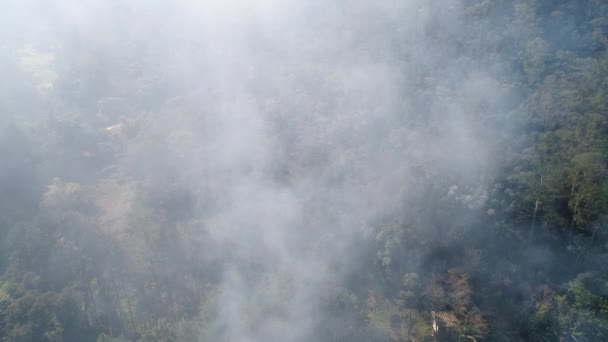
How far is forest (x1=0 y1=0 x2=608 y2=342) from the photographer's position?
1766 centimetres

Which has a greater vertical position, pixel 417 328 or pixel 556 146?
pixel 556 146

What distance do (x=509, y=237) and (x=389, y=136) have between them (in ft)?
28.5

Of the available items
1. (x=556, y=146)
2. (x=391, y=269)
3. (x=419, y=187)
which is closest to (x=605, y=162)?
(x=556, y=146)

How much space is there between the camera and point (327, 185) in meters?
24.2

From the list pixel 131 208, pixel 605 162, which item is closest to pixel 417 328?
pixel 605 162

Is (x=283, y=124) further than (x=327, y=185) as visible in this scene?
Yes

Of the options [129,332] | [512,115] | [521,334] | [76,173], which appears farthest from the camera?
[76,173]

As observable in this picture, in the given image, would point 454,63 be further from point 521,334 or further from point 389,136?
point 521,334

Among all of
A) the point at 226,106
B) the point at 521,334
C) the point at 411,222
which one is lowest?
the point at 521,334

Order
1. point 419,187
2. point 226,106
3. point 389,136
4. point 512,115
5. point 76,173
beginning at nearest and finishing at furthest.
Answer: point 419,187 < point 512,115 < point 389,136 < point 76,173 < point 226,106

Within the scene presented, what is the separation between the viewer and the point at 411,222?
19.5 meters

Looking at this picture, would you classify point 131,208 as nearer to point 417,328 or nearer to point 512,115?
point 417,328

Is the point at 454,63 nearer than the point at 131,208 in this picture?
No

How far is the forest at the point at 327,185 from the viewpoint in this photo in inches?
695
